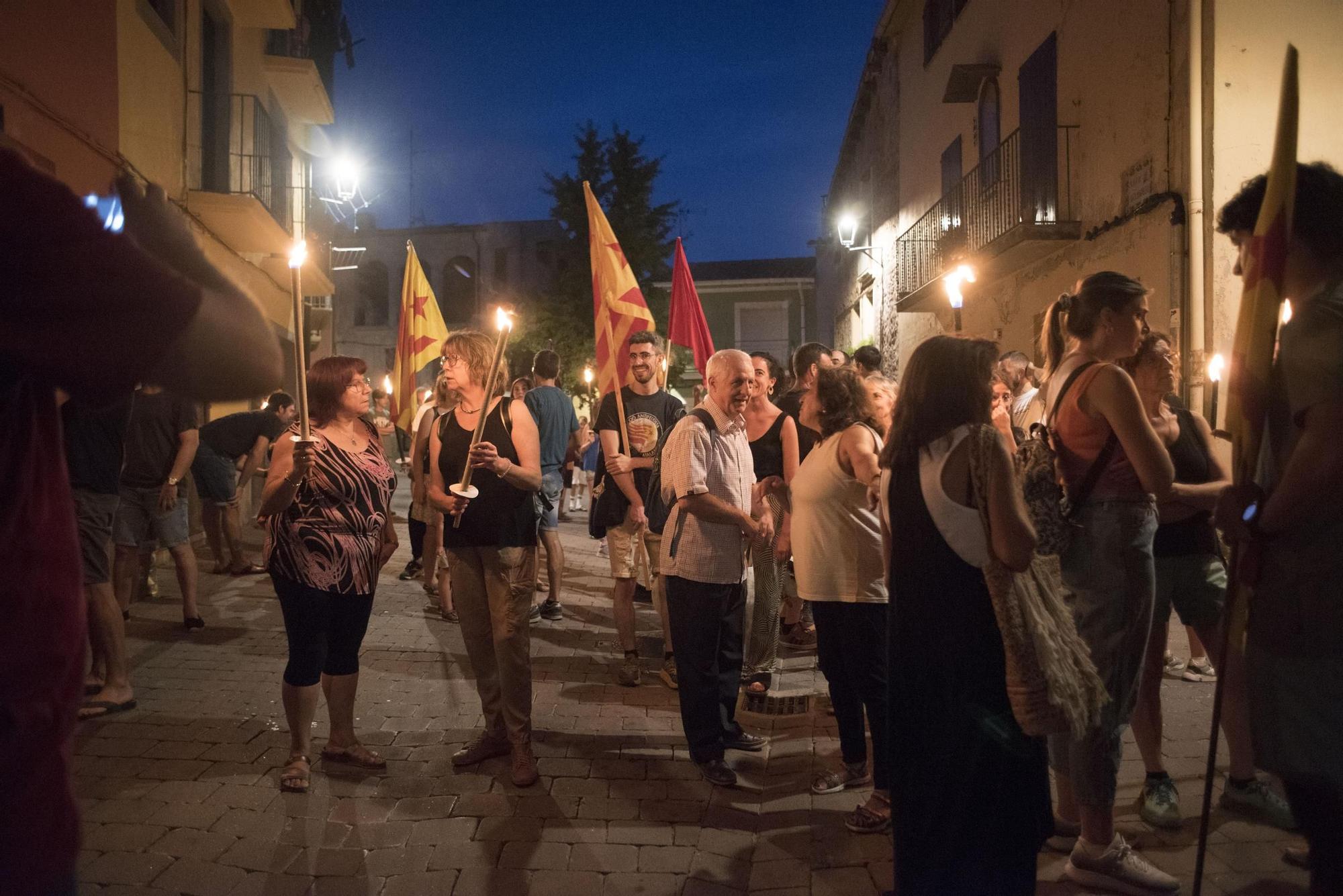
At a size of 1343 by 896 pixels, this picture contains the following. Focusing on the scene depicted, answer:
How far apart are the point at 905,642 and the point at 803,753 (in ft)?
7.41

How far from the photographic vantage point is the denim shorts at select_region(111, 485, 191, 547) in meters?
7.20

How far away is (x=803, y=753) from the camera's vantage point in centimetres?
511

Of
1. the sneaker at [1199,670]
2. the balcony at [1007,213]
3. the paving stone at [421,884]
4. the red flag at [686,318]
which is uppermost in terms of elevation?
the balcony at [1007,213]

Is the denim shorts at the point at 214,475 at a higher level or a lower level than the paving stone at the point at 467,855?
higher

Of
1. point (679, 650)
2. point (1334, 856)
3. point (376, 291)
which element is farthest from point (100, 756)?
point (376, 291)

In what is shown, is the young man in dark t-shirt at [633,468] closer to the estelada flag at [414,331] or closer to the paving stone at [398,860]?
the paving stone at [398,860]

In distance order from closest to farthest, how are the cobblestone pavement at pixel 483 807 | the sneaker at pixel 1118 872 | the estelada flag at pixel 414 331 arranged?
the sneaker at pixel 1118 872, the cobblestone pavement at pixel 483 807, the estelada flag at pixel 414 331

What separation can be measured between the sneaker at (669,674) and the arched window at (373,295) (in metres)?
39.7

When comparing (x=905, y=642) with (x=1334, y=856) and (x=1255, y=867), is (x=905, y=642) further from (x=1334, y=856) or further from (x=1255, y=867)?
(x=1255, y=867)

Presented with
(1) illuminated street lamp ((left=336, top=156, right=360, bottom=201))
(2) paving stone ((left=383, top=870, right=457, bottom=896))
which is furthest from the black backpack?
(1) illuminated street lamp ((left=336, top=156, right=360, bottom=201))

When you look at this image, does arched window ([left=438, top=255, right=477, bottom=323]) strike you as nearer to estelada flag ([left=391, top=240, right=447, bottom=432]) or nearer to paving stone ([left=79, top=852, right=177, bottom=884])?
estelada flag ([left=391, top=240, right=447, bottom=432])

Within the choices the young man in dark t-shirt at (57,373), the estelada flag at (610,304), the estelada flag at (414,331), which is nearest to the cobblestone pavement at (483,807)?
the estelada flag at (610,304)

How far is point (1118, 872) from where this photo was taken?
11.3 ft

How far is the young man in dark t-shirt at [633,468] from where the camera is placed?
652 cm
